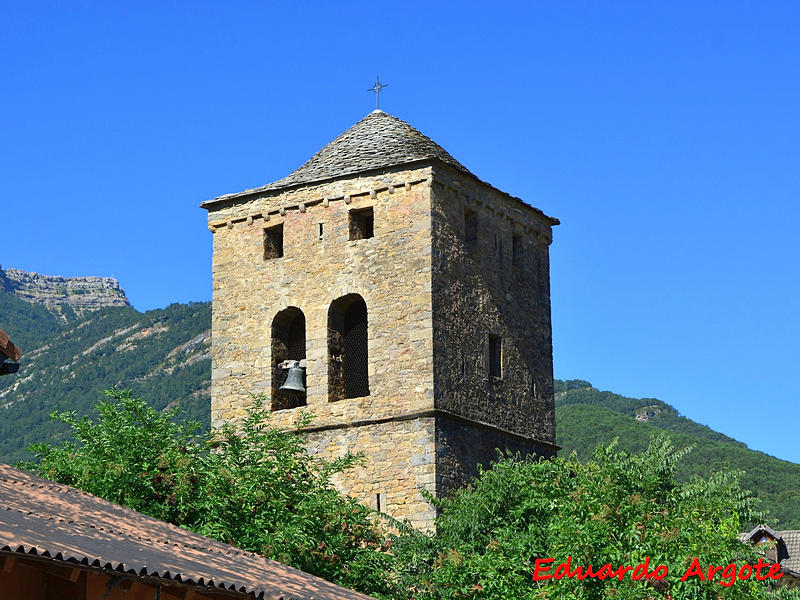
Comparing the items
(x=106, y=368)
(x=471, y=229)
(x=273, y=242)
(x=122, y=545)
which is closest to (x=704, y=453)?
(x=471, y=229)

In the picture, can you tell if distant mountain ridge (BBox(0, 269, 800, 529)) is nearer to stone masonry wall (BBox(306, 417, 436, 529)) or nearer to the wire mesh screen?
the wire mesh screen

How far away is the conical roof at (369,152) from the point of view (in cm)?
2927

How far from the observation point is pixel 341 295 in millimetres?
28844

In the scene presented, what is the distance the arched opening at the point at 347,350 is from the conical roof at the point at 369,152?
8.12ft

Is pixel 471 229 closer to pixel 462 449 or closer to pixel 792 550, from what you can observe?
pixel 462 449

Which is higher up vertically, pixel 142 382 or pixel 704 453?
pixel 142 382

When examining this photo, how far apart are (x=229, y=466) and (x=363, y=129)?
8.43 meters

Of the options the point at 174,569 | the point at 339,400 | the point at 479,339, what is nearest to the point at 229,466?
the point at 339,400

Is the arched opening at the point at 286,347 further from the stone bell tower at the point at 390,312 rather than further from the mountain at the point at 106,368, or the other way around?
the mountain at the point at 106,368

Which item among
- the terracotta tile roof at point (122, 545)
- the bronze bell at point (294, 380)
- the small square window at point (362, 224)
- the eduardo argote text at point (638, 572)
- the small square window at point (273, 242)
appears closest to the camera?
the terracotta tile roof at point (122, 545)

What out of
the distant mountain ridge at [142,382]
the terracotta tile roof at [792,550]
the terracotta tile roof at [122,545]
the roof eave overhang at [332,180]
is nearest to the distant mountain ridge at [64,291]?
the distant mountain ridge at [142,382]

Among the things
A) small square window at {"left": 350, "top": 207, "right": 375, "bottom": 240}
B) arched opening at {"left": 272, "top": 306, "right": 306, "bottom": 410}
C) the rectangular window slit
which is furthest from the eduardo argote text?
the rectangular window slit

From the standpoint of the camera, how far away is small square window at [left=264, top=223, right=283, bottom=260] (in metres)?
30.1

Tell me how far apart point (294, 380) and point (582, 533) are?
27.0 ft
